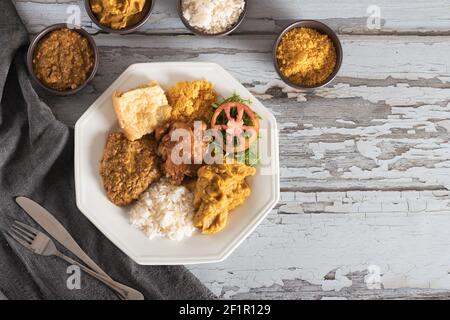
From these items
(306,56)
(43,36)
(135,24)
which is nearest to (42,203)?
(43,36)

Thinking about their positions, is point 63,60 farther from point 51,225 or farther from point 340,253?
point 340,253

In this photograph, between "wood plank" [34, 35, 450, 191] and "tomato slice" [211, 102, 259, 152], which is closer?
"tomato slice" [211, 102, 259, 152]

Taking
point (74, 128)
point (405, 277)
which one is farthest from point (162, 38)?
point (405, 277)

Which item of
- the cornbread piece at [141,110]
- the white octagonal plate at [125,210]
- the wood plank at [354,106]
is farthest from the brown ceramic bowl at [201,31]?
the cornbread piece at [141,110]

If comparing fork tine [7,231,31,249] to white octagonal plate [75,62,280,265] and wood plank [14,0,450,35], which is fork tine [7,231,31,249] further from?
wood plank [14,0,450,35]

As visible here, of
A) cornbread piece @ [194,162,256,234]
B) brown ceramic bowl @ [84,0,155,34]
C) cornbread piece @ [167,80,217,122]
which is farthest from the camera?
brown ceramic bowl @ [84,0,155,34]

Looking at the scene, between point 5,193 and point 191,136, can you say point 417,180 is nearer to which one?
point 191,136

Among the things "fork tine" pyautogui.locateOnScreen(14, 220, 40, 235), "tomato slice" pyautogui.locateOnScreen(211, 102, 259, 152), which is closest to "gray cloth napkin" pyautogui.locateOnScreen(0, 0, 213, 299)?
"fork tine" pyautogui.locateOnScreen(14, 220, 40, 235)
